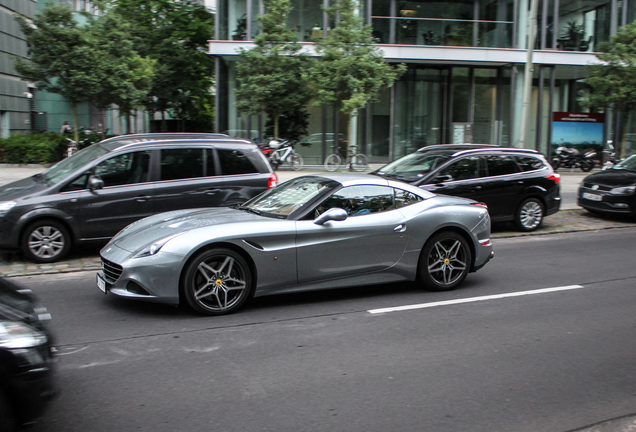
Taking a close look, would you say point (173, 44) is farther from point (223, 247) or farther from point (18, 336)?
point (18, 336)

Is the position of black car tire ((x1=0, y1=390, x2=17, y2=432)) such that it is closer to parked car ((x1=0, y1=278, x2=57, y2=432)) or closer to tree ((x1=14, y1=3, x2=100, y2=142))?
parked car ((x1=0, y1=278, x2=57, y2=432))

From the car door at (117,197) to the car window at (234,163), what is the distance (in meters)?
1.14

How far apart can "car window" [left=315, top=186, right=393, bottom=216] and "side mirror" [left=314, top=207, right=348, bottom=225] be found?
0.15m

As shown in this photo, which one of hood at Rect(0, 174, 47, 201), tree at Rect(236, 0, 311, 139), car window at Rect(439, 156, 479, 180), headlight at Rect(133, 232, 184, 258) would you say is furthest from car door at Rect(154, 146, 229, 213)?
tree at Rect(236, 0, 311, 139)

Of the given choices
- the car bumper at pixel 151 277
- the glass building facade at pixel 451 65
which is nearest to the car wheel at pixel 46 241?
the car bumper at pixel 151 277

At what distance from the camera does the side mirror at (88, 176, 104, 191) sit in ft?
28.0

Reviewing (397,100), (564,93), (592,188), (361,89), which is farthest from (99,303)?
(564,93)

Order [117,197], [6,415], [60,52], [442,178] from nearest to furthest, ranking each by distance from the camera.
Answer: [6,415] < [117,197] < [442,178] < [60,52]

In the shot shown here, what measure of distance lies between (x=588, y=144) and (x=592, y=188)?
13263mm

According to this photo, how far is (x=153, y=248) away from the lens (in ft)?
19.1

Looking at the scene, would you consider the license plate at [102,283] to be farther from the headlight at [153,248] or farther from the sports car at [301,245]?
the headlight at [153,248]

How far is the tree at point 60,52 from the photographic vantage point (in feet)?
68.7

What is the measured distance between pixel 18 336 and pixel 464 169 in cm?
940

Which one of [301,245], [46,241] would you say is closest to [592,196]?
[301,245]
